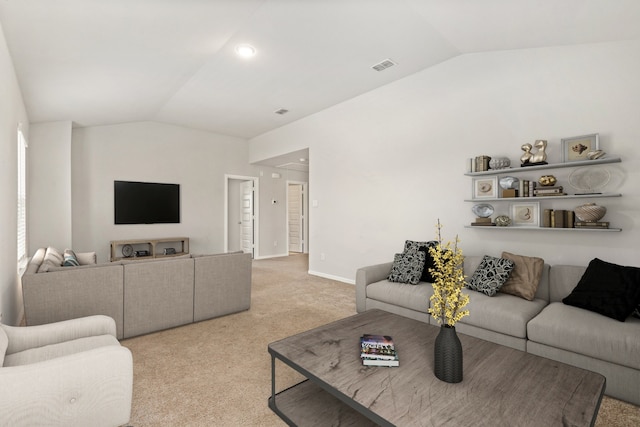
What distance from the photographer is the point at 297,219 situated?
29.5 ft

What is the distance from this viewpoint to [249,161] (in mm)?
7359

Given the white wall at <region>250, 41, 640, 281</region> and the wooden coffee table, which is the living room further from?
the wooden coffee table

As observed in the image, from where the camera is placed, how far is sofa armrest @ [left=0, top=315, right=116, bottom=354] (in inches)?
67.4

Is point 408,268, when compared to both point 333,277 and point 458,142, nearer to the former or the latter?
point 458,142

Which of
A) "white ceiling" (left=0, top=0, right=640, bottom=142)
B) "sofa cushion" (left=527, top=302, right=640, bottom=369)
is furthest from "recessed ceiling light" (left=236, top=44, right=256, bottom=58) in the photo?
"sofa cushion" (left=527, top=302, right=640, bottom=369)

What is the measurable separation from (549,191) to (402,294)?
1716mm

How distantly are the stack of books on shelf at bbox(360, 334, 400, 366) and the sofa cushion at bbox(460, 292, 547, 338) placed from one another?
1.06 m

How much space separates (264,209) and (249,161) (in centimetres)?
124

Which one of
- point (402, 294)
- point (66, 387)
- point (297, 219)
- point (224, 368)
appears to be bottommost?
point (224, 368)

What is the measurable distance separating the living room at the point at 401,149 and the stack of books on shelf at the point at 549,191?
152 mm

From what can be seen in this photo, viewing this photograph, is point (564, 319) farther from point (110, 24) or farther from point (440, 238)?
point (110, 24)

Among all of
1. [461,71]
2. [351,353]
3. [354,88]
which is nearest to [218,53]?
[354,88]

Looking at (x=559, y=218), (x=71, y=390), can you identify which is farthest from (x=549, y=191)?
(x=71, y=390)

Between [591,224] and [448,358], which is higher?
[591,224]
